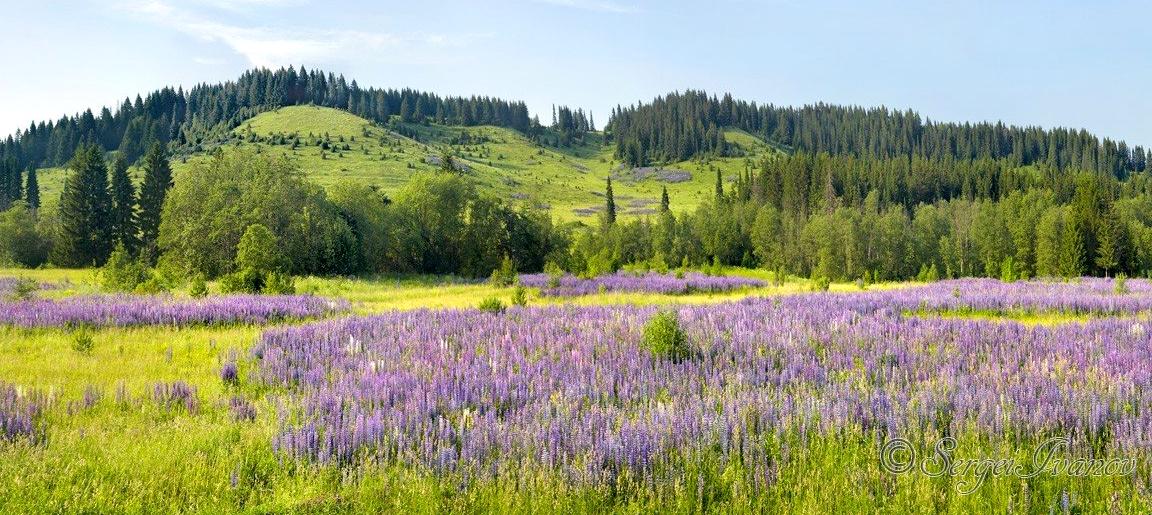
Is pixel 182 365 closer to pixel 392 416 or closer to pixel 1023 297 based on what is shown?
pixel 392 416

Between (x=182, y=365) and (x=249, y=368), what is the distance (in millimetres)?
1765

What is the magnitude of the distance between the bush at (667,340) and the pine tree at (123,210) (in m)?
89.7

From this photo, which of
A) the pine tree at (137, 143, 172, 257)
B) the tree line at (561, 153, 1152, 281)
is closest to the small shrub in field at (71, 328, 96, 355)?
the tree line at (561, 153, 1152, 281)

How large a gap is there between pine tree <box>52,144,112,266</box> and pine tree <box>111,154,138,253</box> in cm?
92

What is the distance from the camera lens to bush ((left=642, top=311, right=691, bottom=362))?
358 inches

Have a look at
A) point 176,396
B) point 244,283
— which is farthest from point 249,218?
point 176,396

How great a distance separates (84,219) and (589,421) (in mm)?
94054

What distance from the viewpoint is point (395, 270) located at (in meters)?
55.8

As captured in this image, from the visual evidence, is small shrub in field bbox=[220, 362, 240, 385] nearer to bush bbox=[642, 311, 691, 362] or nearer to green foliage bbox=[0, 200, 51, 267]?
bush bbox=[642, 311, 691, 362]

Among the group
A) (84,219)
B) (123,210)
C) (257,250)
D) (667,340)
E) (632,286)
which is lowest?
(632,286)

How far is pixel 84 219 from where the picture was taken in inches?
3054

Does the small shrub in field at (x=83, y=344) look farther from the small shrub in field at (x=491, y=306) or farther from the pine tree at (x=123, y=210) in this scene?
the pine tree at (x=123, y=210)

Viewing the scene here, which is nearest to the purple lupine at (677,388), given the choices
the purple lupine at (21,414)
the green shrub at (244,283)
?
the purple lupine at (21,414)

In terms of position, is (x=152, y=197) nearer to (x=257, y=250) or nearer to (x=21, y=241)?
(x=21, y=241)
